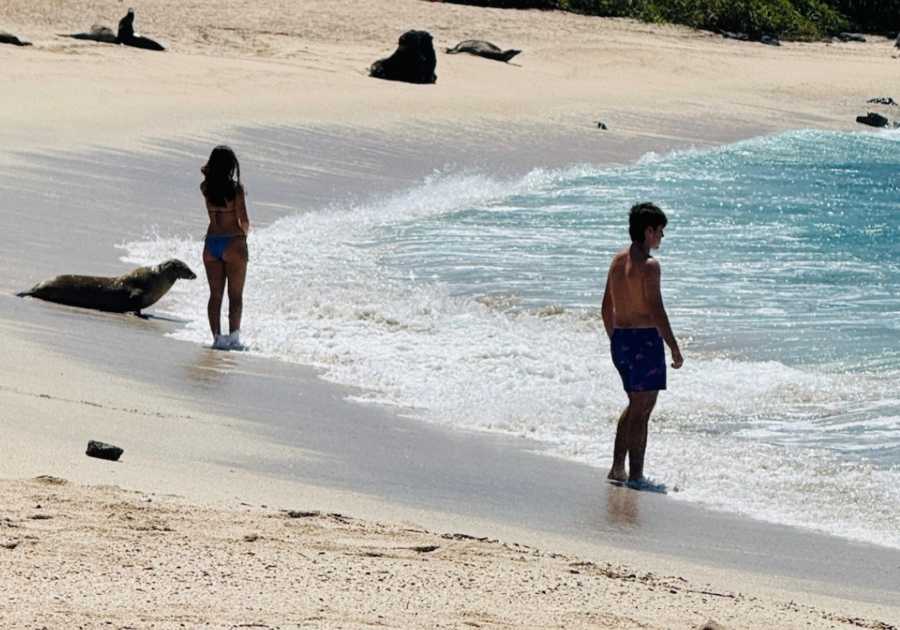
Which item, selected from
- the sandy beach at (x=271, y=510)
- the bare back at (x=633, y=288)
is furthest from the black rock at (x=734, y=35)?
the bare back at (x=633, y=288)

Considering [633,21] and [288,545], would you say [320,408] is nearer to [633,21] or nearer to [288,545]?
[288,545]

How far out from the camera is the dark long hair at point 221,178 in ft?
32.7

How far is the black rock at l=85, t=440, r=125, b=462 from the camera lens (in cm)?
634

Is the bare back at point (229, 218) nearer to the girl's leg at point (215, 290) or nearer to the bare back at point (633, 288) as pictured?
the girl's leg at point (215, 290)

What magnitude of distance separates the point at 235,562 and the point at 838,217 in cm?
1440

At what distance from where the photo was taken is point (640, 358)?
7719 millimetres

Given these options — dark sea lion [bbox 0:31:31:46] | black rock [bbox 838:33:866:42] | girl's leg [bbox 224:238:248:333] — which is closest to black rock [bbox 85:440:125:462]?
girl's leg [bbox 224:238:248:333]

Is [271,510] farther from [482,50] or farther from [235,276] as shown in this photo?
[482,50]

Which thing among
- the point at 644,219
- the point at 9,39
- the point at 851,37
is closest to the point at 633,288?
the point at 644,219

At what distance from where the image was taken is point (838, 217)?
1825 centimetres

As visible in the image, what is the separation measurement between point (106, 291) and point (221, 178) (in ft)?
3.86

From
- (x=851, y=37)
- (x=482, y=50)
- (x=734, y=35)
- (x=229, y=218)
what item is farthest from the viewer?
(x=851, y=37)

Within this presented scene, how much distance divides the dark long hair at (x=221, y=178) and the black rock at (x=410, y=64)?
16414mm

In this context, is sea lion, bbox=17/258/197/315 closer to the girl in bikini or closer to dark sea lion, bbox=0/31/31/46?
the girl in bikini
